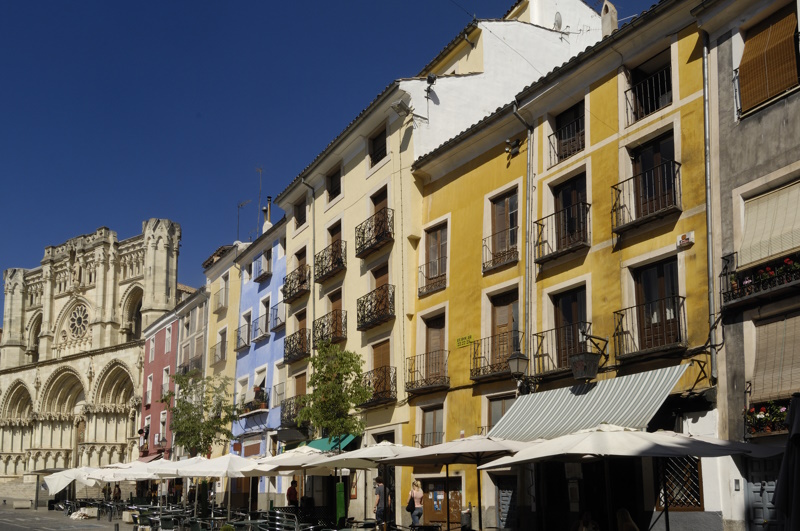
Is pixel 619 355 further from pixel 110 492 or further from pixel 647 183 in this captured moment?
pixel 110 492

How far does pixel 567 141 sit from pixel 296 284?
14.9 m

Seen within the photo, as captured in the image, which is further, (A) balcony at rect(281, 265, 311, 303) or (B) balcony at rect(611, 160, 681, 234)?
(A) balcony at rect(281, 265, 311, 303)

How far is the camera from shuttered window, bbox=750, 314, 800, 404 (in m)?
14.4

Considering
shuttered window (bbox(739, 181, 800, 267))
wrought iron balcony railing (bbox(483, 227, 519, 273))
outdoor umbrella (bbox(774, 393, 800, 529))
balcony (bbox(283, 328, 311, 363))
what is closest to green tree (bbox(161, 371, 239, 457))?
balcony (bbox(283, 328, 311, 363))

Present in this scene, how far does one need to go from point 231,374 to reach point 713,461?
29.0 meters

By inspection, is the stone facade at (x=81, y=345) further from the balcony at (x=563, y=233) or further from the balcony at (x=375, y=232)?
the balcony at (x=563, y=233)

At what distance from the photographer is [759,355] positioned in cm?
1518

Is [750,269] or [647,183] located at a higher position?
[647,183]

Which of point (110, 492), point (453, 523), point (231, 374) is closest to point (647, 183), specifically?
point (453, 523)

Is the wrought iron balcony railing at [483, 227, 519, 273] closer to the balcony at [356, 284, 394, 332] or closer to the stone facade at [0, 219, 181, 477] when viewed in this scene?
the balcony at [356, 284, 394, 332]

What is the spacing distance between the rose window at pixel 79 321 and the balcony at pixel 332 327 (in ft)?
165

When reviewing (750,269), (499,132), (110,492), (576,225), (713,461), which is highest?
(499,132)

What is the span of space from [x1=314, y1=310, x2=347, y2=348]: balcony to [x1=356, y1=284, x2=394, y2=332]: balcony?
1.62 m

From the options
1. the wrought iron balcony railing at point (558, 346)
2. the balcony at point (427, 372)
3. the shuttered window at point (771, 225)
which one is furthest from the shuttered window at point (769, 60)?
the balcony at point (427, 372)
